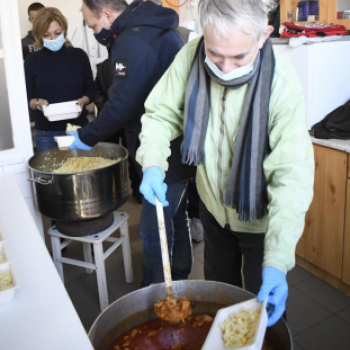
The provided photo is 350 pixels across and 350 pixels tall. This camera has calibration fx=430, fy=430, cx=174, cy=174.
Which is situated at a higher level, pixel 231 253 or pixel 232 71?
pixel 232 71

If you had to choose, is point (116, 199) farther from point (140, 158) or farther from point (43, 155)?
point (140, 158)

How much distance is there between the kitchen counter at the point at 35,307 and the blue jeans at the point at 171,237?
641 millimetres

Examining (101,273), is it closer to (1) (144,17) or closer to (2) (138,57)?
(2) (138,57)

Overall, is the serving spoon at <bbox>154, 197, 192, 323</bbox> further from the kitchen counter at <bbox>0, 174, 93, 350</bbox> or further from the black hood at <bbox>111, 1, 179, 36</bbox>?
the black hood at <bbox>111, 1, 179, 36</bbox>

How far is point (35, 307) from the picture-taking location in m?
0.99

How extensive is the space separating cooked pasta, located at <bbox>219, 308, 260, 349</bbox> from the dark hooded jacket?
3.08 ft

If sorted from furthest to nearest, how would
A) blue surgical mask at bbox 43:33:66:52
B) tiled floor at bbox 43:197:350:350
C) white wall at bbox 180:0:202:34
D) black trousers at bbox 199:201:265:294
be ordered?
1. white wall at bbox 180:0:202:34
2. blue surgical mask at bbox 43:33:66:52
3. tiled floor at bbox 43:197:350:350
4. black trousers at bbox 199:201:265:294

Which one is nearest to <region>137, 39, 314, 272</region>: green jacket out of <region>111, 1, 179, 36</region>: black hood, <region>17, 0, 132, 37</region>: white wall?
<region>111, 1, 179, 36</region>: black hood

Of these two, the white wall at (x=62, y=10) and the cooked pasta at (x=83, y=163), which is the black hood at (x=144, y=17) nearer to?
the cooked pasta at (x=83, y=163)

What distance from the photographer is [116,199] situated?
77.9 inches

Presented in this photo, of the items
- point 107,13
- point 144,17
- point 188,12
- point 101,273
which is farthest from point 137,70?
point 188,12

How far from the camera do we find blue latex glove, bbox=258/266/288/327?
0.94 meters

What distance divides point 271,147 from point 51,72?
192cm

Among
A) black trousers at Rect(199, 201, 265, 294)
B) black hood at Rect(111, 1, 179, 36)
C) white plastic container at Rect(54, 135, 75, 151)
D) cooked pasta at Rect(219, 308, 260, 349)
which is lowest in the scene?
black trousers at Rect(199, 201, 265, 294)
